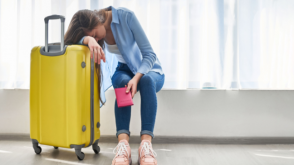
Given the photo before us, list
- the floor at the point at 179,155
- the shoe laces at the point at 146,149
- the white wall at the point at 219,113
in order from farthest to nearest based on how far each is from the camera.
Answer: the white wall at the point at 219,113 < the floor at the point at 179,155 < the shoe laces at the point at 146,149

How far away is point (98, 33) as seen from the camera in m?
1.18

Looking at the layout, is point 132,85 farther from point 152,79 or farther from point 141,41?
point 141,41

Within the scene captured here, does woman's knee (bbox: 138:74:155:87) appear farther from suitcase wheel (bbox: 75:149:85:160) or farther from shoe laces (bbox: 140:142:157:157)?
suitcase wheel (bbox: 75:149:85:160)

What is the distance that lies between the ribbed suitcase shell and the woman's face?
90 mm

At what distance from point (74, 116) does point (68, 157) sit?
244mm

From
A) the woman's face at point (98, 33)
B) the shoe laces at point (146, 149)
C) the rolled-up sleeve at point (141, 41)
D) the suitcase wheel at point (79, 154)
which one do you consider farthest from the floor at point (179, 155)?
the woman's face at point (98, 33)

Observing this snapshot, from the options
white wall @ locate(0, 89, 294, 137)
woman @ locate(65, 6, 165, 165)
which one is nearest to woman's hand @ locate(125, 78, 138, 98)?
woman @ locate(65, 6, 165, 165)

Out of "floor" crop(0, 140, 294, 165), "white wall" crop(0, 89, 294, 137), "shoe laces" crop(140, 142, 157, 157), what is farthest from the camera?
"white wall" crop(0, 89, 294, 137)

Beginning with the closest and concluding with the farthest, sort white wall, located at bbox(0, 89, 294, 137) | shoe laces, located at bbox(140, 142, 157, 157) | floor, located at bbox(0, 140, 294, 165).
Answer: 1. shoe laces, located at bbox(140, 142, 157, 157)
2. floor, located at bbox(0, 140, 294, 165)
3. white wall, located at bbox(0, 89, 294, 137)

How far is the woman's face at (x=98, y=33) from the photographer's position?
3.82 feet

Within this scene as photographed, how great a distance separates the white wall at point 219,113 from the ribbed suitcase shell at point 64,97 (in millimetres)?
414

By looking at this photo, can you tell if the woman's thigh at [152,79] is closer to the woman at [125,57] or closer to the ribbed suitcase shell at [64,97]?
the woman at [125,57]

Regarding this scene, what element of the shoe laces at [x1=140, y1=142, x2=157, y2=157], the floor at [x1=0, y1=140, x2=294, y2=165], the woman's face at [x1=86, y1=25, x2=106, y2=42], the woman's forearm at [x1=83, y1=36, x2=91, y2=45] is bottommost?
the floor at [x1=0, y1=140, x2=294, y2=165]

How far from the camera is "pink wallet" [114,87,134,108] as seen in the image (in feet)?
3.48
